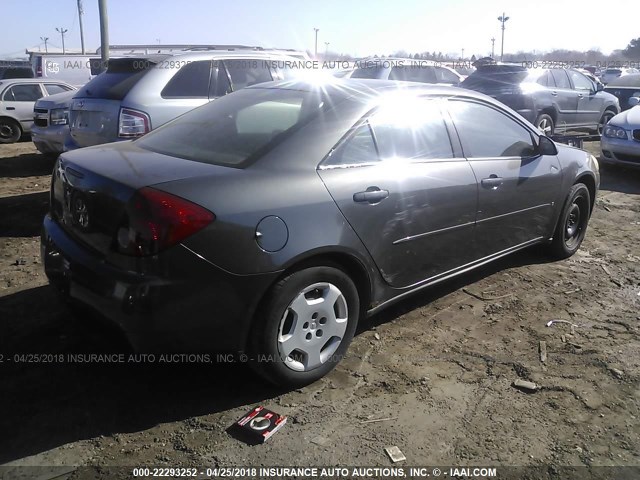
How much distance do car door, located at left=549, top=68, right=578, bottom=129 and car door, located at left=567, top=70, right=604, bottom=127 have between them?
7.2 inches

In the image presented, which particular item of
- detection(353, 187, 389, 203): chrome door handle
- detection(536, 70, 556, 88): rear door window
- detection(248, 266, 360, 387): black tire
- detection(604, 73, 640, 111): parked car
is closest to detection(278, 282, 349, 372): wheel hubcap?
detection(248, 266, 360, 387): black tire

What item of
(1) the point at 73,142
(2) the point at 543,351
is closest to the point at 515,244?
(2) the point at 543,351

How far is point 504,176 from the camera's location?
4.00m

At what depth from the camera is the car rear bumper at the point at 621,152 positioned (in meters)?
8.61

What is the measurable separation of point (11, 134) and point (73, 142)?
7320 millimetres

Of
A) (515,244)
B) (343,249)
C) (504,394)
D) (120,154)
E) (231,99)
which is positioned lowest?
(504,394)

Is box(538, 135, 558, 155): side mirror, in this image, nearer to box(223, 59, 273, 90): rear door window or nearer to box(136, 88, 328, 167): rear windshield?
box(136, 88, 328, 167): rear windshield

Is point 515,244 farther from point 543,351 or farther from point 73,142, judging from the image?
point 73,142

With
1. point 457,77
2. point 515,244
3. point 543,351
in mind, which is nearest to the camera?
point 543,351

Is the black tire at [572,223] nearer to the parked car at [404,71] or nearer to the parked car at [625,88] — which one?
the parked car at [404,71]

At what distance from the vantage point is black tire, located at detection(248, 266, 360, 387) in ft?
8.82

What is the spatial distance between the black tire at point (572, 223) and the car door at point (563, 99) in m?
7.19

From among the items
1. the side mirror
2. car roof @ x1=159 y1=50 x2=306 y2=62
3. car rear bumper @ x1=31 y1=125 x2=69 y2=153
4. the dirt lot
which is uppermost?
car roof @ x1=159 y1=50 x2=306 y2=62

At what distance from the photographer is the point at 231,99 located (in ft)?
12.4
